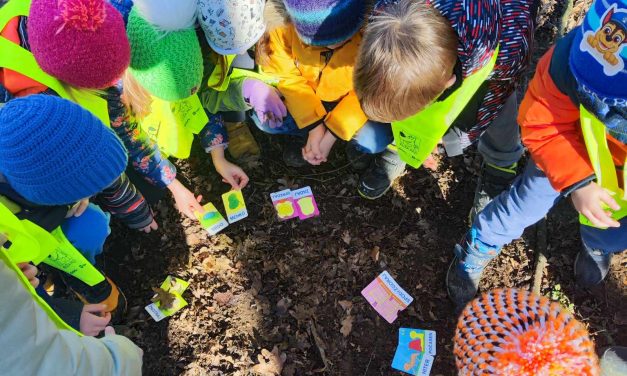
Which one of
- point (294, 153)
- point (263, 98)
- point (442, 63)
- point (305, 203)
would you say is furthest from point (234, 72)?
point (442, 63)

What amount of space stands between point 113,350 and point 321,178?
190 centimetres

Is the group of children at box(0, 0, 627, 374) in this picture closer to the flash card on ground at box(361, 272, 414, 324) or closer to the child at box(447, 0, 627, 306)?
the child at box(447, 0, 627, 306)

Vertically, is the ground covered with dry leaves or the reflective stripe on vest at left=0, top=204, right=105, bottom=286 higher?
the reflective stripe on vest at left=0, top=204, right=105, bottom=286

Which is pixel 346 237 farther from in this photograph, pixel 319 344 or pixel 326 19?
pixel 326 19

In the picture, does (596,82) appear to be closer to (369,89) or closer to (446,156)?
(369,89)

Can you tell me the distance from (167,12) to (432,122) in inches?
52.4

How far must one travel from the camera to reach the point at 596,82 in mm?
1697

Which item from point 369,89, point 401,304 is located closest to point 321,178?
point 401,304

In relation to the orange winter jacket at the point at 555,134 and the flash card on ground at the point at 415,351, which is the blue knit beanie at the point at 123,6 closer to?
the orange winter jacket at the point at 555,134

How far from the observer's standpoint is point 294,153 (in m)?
3.46

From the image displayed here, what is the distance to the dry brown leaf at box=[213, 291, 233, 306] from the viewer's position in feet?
10.2

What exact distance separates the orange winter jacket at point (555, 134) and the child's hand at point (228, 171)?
71.5 inches

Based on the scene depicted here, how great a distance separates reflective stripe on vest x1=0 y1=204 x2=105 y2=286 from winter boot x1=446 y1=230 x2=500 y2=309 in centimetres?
193

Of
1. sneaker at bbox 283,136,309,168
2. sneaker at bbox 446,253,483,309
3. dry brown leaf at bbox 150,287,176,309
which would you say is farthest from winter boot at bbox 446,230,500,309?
dry brown leaf at bbox 150,287,176,309
